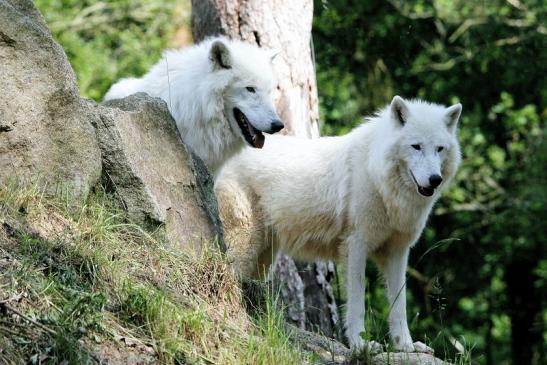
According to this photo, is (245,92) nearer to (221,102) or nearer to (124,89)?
(221,102)

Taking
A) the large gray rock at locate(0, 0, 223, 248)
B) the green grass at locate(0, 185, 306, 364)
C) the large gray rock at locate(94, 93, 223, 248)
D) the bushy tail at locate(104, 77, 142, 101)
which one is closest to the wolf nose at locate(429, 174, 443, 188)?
the large gray rock at locate(94, 93, 223, 248)

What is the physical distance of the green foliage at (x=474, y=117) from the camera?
15.0 meters

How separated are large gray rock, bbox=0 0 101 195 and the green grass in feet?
0.49

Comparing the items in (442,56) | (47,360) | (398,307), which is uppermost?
(47,360)

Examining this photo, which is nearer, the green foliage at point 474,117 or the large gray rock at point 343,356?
the large gray rock at point 343,356

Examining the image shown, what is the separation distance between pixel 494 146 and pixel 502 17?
90.6 inches

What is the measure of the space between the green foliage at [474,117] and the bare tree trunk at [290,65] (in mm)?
5345

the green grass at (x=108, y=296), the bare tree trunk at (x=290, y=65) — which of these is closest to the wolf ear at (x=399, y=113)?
the bare tree trunk at (x=290, y=65)

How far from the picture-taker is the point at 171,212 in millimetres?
5359

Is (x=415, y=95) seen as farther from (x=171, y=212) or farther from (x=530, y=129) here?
(x=171, y=212)

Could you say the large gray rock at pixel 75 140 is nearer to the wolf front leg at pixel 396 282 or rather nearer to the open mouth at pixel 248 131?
the open mouth at pixel 248 131

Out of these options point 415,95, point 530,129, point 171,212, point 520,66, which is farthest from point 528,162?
point 171,212

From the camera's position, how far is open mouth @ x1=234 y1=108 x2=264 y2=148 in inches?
272

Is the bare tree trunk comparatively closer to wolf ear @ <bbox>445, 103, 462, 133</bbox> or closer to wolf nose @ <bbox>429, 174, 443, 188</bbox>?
wolf ear @ <bbox>445, 103, 462, 133</bbox>
